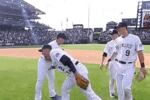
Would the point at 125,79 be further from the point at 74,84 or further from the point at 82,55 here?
the point at 82,55

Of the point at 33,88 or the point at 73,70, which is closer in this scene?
the point at 73,70

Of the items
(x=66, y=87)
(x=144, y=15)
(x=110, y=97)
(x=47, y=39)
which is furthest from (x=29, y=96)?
(x=47, y=39)

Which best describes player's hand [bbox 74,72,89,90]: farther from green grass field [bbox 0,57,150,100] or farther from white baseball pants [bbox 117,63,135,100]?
green grass field [bbox 0,57,150,100]

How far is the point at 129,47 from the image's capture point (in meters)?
8.82

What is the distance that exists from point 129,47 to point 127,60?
12.8 inches

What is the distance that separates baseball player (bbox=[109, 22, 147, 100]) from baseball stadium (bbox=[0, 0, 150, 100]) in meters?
0.95

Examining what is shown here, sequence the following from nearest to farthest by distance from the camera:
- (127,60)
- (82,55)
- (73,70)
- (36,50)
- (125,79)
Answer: (73,70) → (125,79) → (127,60) → (82,55) → (36,50)

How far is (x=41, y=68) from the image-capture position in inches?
401

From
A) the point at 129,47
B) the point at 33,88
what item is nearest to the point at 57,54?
the point at 129,47

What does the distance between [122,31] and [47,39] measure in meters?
67.6

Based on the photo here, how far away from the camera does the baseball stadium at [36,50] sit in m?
12.9

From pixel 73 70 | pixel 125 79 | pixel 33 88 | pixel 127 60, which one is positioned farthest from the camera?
pixel 33 88

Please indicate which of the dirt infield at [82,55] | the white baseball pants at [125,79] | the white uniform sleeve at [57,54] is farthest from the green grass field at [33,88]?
the dirt infield at [82,55]

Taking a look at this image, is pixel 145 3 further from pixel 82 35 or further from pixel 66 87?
pixel 66 87
